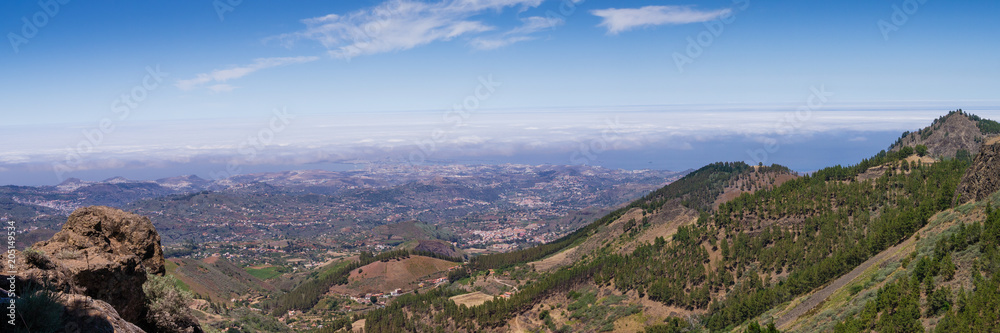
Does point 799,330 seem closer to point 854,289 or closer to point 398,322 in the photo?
point 854,289

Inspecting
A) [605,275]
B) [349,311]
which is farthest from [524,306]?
[349,311]

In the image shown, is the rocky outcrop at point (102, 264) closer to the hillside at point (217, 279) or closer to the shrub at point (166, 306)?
the shrub at point (166, 306)

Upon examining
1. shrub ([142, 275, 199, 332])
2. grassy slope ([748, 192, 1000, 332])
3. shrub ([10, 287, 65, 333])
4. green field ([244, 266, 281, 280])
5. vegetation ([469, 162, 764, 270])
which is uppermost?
shrub ([10, 287, 65, 333])

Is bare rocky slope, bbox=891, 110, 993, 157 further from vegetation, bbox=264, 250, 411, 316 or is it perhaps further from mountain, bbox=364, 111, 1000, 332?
vegetation, bbox=264, 250, 411, 316

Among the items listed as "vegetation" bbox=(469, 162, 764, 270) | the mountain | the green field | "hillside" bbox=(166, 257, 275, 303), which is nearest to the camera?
the mountain

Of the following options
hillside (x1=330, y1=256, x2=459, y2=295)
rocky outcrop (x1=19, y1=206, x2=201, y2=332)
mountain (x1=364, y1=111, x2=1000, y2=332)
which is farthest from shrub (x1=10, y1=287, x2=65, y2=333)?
hillside (x1=330, y1=256, x2=459, y2=295)

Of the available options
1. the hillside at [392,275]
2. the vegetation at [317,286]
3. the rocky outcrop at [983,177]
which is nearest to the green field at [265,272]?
the vegetation at [317,286]

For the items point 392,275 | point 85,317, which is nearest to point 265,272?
point 392,275
